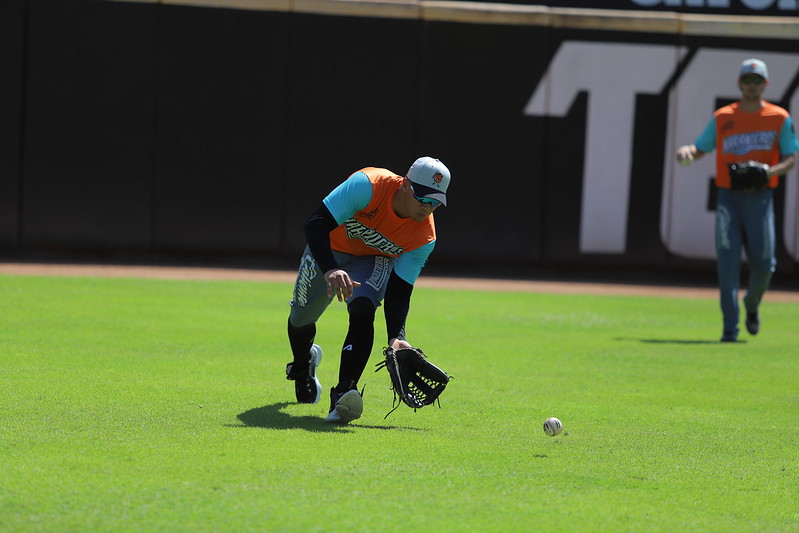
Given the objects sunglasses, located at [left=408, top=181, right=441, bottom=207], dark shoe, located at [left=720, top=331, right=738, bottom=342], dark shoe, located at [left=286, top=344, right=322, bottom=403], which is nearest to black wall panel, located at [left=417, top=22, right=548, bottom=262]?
dark shoe, located at [left=720, top=331, right=738, bottom=342]

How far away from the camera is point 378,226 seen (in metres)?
6.60

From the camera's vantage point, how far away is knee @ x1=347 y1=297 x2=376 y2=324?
642 centimetres

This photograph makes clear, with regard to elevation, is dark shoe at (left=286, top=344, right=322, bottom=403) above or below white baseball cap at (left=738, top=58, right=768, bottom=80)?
below

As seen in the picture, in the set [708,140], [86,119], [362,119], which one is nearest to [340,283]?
[708,140]

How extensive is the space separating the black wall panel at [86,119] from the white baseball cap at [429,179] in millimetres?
12548

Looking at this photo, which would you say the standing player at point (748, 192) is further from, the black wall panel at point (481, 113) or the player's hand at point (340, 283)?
the black wall panel at point (481, 113)

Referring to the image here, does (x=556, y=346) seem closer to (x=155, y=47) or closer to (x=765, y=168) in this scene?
(x=765, y=168)

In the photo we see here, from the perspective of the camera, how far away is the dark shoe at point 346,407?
6.14 m

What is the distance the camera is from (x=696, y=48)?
60.8 ft

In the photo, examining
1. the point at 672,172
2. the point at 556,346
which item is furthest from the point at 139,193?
the point at 556,346

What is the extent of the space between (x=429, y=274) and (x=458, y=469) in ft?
43.7

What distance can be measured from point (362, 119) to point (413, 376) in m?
12.5

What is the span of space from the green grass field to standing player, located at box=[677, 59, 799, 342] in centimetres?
56

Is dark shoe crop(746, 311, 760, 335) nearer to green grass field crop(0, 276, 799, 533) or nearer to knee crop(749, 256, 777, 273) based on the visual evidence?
green grass field crop(0, 276, 799, 533)
